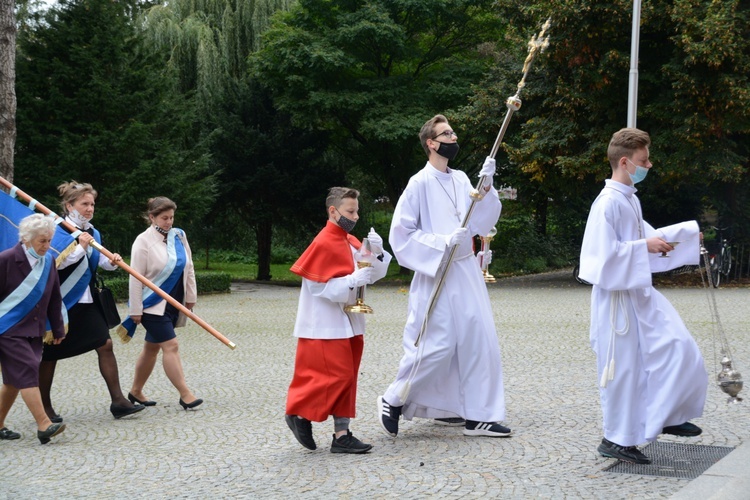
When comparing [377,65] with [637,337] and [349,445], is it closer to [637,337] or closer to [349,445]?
[349,445]

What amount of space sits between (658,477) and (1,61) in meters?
9.98

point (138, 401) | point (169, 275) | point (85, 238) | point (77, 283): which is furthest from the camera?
point (138, 401)

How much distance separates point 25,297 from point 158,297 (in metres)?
1.34

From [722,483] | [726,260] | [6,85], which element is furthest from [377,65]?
[722,483]

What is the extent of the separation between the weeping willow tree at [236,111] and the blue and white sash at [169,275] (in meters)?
17.4

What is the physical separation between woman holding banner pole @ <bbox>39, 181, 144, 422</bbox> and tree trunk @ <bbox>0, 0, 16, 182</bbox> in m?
4.75

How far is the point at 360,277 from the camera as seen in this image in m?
6.16

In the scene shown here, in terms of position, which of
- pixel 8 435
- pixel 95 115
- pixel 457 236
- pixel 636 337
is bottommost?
pixel 8 435

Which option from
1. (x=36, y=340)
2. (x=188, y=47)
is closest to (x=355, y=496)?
(x=36, y=340)

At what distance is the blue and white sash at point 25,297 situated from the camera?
6.73 m

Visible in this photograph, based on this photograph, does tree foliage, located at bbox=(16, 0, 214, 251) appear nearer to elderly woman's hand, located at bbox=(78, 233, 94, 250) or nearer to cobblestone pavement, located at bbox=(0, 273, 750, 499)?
cobblestone pavement, located at bbox=(0, 273, 750, 499)

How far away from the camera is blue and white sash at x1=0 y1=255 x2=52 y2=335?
22.1ft

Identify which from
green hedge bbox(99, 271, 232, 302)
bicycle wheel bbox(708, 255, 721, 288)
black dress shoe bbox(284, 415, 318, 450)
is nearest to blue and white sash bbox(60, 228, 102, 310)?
black dress shoe bbox(284, 415, 318, 450)

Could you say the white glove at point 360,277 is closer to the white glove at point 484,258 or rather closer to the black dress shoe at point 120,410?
the white glove at point 484,258
